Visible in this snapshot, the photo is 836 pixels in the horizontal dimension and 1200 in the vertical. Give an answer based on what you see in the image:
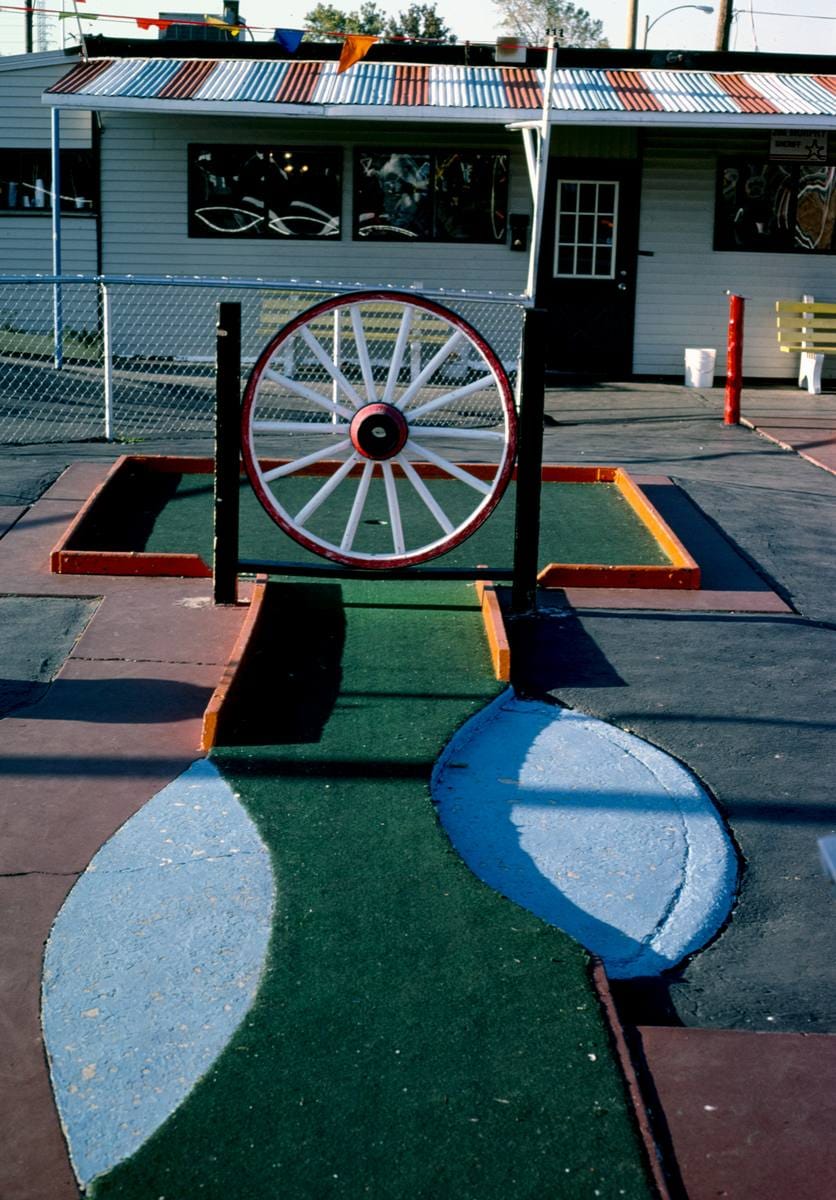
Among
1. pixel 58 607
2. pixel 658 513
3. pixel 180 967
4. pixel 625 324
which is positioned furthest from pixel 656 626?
pixel 625 324

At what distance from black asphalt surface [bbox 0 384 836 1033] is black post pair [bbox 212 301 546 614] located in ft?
1.42

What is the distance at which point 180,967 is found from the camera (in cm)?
376

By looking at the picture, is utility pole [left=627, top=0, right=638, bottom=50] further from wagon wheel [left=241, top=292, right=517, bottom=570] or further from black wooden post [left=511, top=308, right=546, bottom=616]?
black wooden post [left=511, top=308, right=546, bottom=616]

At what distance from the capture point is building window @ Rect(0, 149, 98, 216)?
1786 centimetres

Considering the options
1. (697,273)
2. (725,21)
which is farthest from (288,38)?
(725,21)

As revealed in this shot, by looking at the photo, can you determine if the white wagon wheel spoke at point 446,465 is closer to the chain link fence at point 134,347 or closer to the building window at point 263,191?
A: the chain link fence at point 134,347

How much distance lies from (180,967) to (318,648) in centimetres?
264

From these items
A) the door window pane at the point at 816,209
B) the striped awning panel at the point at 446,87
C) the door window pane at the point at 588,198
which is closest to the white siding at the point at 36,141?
the striped awning panel at the point at 446,87

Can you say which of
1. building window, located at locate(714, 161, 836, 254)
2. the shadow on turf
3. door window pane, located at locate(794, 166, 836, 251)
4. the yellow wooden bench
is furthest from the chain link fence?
the shadow on turf

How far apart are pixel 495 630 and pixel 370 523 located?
8.54ft

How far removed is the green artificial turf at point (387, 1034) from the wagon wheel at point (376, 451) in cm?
183

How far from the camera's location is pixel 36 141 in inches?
707

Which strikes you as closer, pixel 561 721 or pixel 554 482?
pixel 561 721

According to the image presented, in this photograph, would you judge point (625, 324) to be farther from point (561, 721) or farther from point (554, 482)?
point (561, 721)
